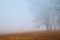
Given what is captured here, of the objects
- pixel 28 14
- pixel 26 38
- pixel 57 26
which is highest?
pixel 28 14

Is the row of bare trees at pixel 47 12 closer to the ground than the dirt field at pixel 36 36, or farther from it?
farther from it

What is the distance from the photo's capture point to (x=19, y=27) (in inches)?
34.3

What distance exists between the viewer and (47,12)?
0.84 meters

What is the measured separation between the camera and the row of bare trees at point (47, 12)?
836 millimetres

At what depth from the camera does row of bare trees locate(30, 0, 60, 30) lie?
32.9 inches

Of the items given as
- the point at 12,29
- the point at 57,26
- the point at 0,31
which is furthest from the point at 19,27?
the point at 57,26

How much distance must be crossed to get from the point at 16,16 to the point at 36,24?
0.20 metres

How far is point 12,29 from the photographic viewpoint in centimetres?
88

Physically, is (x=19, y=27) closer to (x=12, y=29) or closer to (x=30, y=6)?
(x=12, y=29)

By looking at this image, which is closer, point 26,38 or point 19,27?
point 26,38

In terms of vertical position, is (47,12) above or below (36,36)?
above

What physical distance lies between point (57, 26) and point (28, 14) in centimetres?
29

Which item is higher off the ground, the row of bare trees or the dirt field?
the row of bare trees

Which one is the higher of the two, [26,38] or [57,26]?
[57,26]
